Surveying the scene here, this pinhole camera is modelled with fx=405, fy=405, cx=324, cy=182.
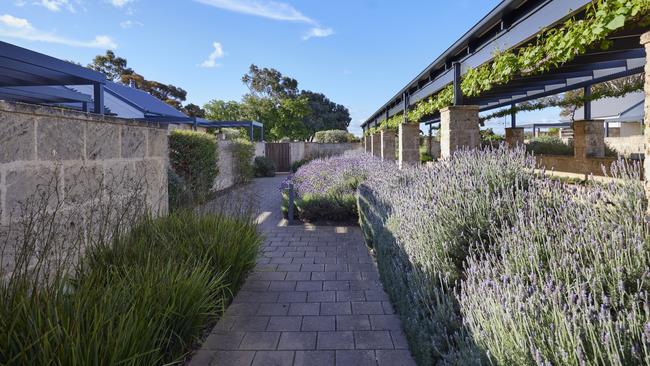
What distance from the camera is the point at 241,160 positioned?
1402 cm

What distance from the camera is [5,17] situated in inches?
417

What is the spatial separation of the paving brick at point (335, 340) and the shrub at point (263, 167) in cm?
1613

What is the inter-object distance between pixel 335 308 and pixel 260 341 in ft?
2.68

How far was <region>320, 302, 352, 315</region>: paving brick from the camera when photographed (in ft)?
11.0

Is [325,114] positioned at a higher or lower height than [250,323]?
higher

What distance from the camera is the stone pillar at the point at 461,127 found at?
20.9ft

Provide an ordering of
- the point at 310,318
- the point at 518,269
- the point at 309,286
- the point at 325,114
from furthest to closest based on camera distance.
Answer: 1. the point at 325,114
2. the point at 309,286
3. the point at 310,318
4. the point at 518,269

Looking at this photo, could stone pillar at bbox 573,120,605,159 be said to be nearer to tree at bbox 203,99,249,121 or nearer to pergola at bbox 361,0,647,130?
pergola at bbox 361,0,647,130

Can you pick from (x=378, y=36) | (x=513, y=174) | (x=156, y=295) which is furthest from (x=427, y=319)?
(x=378, y=36)

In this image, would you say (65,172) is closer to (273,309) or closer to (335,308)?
(273,309)

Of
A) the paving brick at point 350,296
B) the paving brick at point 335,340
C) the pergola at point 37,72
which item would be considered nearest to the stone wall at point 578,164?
the paving brick at point 350,296

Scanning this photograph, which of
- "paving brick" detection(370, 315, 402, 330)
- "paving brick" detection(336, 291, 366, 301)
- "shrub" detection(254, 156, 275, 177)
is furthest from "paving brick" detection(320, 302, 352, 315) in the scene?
"shrub" detection(254, 156, 275, 177)

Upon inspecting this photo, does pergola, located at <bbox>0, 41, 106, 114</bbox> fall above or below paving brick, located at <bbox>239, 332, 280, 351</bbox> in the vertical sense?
above

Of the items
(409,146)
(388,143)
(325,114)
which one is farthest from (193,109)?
(409,146)
